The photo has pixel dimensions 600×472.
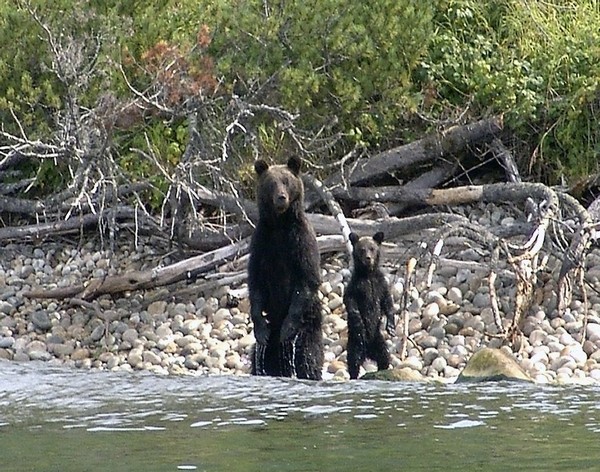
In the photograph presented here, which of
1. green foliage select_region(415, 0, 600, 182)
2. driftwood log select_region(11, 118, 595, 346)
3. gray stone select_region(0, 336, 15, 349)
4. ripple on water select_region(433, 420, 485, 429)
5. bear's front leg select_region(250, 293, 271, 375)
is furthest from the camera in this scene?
green foliage select_region(415, 0, 600, 182)

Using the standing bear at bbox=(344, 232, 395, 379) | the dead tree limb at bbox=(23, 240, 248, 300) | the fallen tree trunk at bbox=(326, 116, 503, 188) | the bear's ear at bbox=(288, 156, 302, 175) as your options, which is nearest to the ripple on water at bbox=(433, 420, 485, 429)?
the standing bear at bbox=(344, 232, 395, 379)

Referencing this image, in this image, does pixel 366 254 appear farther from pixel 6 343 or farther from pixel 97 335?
pixel 6 343

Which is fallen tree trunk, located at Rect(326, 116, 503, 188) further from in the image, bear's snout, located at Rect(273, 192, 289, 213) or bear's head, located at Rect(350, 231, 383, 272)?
bear's snout, located at Rect(273, 192, 289, 213)

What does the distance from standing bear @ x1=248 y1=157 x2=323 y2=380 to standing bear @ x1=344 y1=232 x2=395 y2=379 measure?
26 centimetres

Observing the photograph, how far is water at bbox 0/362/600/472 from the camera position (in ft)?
19.4

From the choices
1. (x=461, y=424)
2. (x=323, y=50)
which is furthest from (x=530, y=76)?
(x=461, y=424)

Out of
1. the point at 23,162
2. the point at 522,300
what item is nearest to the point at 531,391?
the point at 522,300

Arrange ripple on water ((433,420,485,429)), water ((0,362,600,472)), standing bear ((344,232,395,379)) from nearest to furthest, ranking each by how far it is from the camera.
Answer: water ((0,362,600,472)) → ripple on water ((433,420,485,429)) → standing bear ((344,232,395,379))

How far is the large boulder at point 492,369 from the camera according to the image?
27.8ft

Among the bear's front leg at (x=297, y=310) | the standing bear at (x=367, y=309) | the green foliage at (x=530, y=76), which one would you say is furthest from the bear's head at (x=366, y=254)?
the green foliage at (x=530, y=76)

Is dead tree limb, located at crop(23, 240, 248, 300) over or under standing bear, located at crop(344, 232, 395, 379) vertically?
over

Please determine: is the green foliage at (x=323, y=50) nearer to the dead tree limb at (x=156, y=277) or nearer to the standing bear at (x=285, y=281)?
the dead tree limb at (x=156, y=277)

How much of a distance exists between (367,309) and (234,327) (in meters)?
2.11

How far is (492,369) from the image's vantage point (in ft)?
28.0
